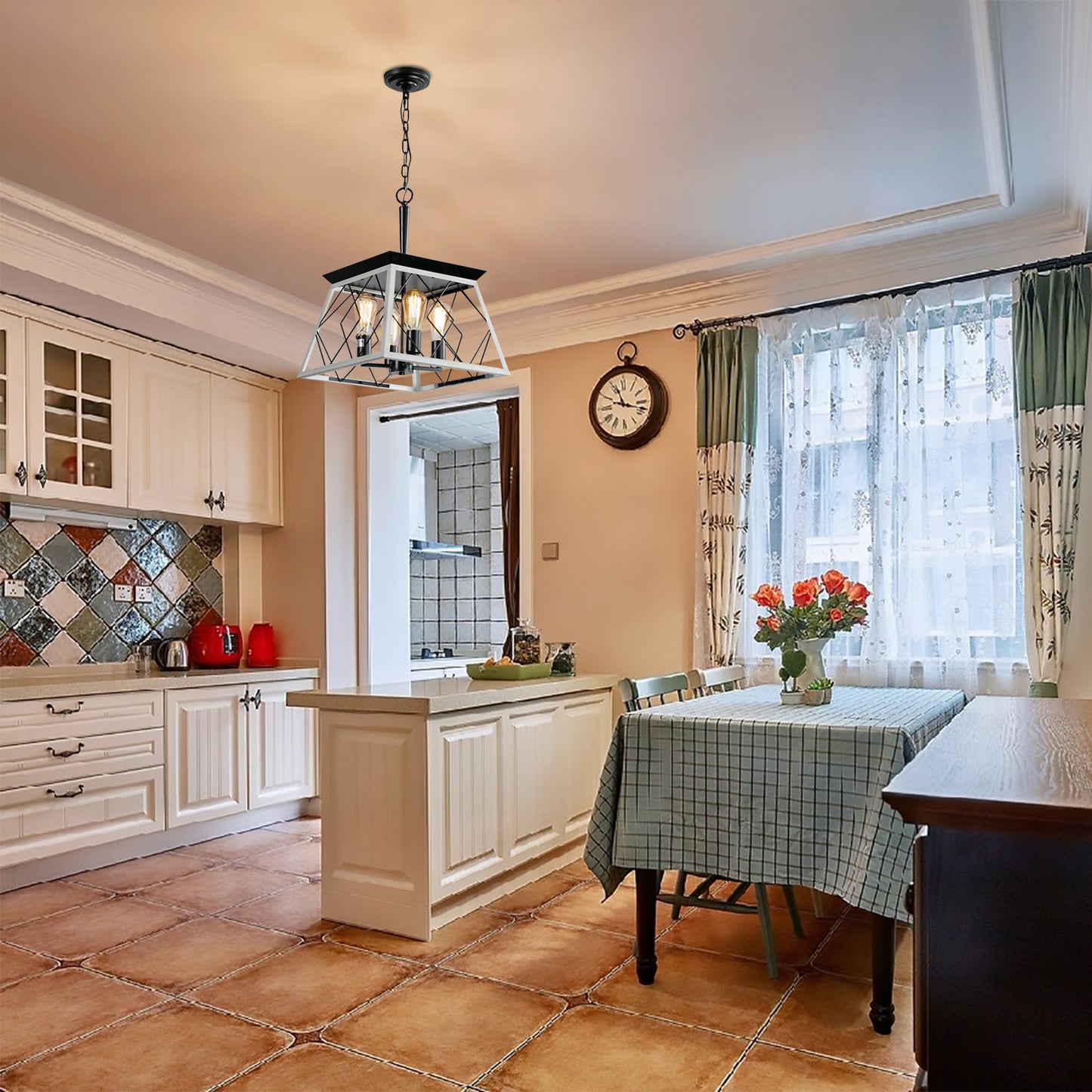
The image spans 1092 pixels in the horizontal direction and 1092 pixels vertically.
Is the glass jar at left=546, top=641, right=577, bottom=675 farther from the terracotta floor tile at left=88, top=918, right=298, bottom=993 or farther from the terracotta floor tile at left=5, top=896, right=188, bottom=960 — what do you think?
the terracotta floor tile at left=5, top=896, right=188, bottom=960

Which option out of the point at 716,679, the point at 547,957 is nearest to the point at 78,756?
the point at 547,957

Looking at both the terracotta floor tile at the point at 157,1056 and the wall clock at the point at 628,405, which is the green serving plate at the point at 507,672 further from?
the terracotta floor tile at the point at 157,1056

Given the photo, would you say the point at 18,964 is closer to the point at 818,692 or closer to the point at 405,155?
the point at 818,692

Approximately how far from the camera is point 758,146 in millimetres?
3029

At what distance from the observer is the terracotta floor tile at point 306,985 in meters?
2.43

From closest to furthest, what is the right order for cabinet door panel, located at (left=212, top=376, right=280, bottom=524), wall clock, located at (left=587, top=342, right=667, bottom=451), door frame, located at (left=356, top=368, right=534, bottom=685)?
wall clock, located at (left=587, top=342, right=667, bottom=451)
cabinet door panel, located at (left=212, top=376, right=280, bottom=524)
door frame, located at (left=356, top=368, right=534, bottom=685)

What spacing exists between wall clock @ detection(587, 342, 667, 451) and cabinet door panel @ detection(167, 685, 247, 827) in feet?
7.07

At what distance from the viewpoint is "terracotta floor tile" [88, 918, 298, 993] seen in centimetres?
270

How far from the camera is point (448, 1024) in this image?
7.75 ft

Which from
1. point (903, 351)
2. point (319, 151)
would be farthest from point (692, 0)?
point (903, 351)

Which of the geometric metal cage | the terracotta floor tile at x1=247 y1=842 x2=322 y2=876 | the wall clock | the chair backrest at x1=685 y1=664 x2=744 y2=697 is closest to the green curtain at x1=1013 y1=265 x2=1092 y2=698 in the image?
the chair backrest at x1=685 y1=664 x2=744 y2=697

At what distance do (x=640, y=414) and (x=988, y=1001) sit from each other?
11.3 ft

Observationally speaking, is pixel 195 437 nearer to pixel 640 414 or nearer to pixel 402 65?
pixel 640 414

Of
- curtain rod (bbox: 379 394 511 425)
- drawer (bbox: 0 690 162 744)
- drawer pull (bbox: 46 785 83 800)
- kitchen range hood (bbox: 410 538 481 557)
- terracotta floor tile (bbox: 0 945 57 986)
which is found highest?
curtain rod (bbox: 379 394 511 425)
